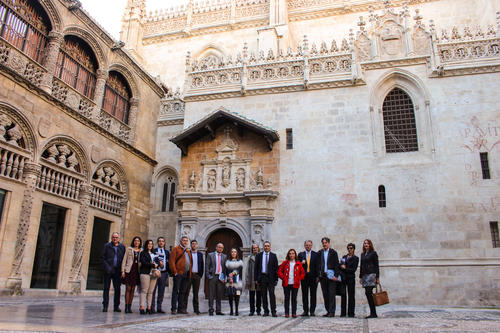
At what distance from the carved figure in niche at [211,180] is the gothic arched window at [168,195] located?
328 centimetres

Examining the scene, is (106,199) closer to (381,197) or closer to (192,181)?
(192,181)

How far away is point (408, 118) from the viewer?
15.5 metres

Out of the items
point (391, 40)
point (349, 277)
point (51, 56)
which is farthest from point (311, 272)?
point (51, 56)

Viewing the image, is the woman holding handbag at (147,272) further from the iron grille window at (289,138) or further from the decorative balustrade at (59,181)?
the iron grille window at (289,138)

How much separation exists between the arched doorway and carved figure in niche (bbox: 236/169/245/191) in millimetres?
1699

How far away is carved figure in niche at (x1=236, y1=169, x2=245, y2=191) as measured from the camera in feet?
51.5

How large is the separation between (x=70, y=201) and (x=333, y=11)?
18283mm

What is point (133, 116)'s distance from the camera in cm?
1838

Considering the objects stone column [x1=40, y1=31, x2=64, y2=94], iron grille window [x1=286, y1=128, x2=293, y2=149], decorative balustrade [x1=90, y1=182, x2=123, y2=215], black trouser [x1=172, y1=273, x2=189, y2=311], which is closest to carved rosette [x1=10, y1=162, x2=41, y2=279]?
stone column [x1=40, y1=31, x2=64, y2=94]

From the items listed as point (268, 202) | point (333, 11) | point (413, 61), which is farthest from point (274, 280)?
point (333, 11)

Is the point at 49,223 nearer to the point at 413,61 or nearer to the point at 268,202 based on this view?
the point at 268,202

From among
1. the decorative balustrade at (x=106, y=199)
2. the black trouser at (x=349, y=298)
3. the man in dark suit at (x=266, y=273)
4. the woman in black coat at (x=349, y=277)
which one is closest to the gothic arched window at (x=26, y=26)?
the decorative balustrade at (x=106, y=199)

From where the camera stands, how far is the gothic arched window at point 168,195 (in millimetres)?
18750

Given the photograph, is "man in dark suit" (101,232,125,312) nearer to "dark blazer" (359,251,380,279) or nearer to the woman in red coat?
the woman in red coat
